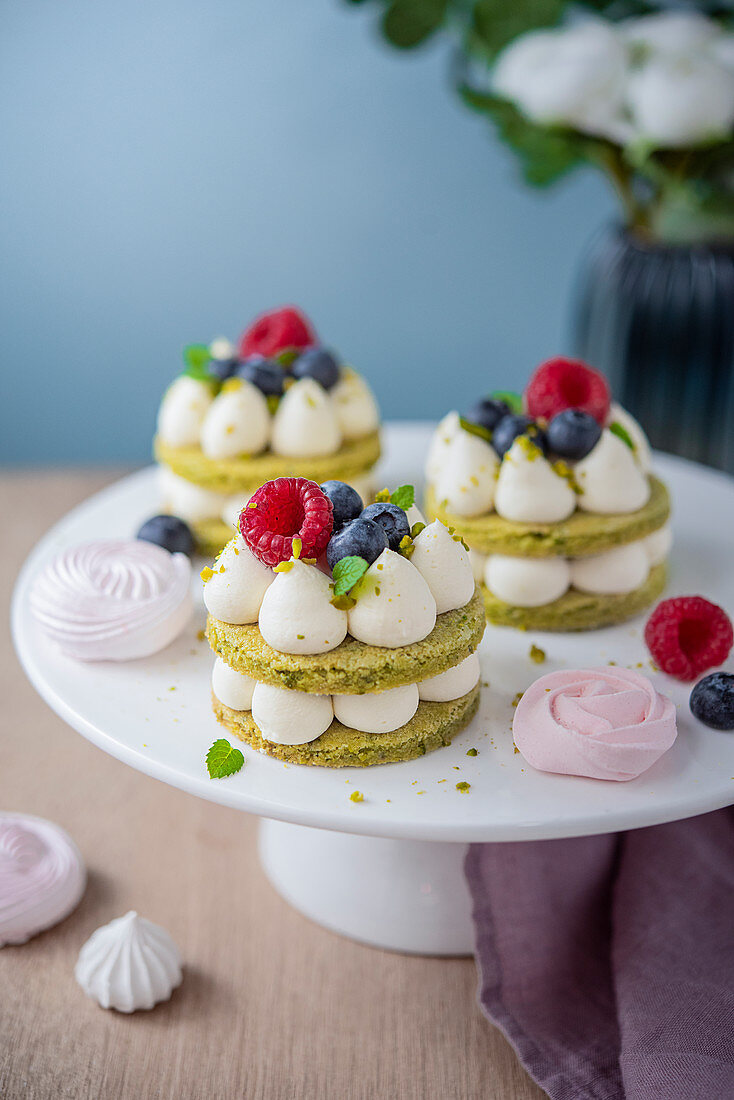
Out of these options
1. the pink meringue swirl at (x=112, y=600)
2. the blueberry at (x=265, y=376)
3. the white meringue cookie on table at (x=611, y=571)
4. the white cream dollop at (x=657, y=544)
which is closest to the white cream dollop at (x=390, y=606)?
the pink meringue swirl at (x=112, y=600)

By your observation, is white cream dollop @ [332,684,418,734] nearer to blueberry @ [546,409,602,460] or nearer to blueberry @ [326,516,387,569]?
blueberry @ [326,516,387,569]

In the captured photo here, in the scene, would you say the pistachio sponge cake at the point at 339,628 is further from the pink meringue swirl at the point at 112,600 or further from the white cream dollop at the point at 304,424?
the white cream dollop at the point at 304,424

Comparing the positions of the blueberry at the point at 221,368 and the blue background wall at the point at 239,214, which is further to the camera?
the blue background wall at the point at 239,214

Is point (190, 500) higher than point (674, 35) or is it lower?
lower

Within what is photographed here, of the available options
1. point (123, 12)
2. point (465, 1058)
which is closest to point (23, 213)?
point (123, 12)

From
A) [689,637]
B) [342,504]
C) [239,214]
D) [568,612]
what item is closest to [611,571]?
[568,612]

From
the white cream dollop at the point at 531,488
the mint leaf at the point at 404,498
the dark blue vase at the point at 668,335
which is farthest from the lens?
the dark blue vase at the point at 668,335

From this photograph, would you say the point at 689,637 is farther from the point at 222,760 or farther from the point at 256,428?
the point at 256,428
